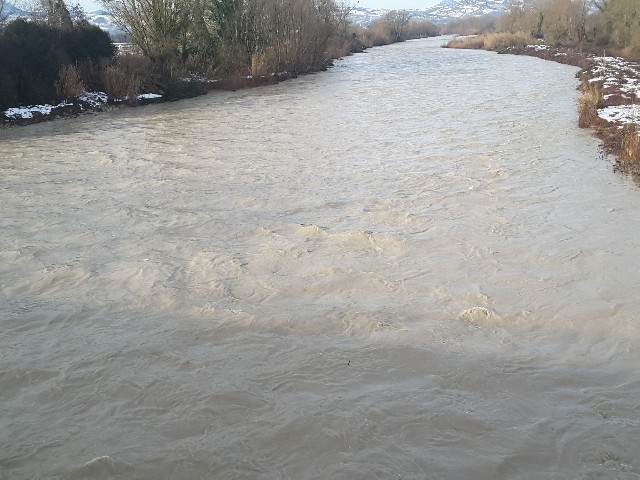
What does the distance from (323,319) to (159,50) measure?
21.8 m

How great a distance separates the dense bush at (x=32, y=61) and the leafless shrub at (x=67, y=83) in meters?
0.05

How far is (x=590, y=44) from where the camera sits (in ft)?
135

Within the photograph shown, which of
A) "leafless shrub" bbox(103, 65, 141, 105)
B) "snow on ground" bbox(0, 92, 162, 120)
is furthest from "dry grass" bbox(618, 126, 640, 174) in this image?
"leafless shrub" bbox(103, 65, 141, 105)

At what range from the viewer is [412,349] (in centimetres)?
454

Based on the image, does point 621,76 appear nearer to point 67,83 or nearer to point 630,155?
point 630,155

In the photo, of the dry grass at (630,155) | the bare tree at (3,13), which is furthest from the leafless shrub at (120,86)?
the dry grass at (630,155)

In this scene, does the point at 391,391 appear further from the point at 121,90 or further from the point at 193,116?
the point at 121,90

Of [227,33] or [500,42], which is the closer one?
[227,33]

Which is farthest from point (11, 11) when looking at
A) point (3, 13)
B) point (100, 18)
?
point (100, 18)

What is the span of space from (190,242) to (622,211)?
20.0 ft

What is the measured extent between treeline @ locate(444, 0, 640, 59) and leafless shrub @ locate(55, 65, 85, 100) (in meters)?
30.4

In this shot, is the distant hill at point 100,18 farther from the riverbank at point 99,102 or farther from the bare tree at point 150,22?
the riverbank at point 99,102

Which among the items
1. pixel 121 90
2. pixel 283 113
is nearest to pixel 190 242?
pixel 283 113

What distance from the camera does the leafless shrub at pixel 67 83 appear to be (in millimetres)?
19328
